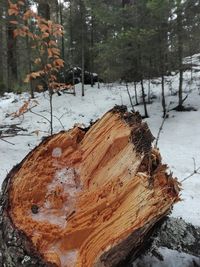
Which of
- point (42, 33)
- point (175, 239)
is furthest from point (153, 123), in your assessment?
point (175, 239)

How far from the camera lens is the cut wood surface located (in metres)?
2.53

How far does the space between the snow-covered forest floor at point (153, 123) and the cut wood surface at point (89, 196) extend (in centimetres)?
79

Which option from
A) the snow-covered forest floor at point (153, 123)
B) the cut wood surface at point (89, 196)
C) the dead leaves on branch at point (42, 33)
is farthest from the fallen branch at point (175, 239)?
the dead leaves on branch at point (42, 33)

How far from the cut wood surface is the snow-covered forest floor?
0.79m

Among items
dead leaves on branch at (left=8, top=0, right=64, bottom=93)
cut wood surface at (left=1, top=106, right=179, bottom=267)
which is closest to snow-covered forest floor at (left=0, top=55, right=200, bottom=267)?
dead leaves on branch at (left=8, top=0, right=64, bottom=93)

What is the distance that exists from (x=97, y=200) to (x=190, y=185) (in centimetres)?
338

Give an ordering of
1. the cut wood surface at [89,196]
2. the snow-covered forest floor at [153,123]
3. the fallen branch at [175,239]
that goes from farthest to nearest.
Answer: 1. the snow-covered forest floor at [153,123]
2. the fallen branch at [175,239]
3. the cut wood surface at [89,196]

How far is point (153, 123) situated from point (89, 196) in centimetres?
673

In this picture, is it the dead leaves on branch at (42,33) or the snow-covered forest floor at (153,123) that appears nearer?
the dead leaves on branch at (42,33)

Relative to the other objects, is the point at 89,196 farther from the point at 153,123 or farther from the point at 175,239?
the point at 153,123

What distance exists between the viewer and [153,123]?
Answer: 937 cm

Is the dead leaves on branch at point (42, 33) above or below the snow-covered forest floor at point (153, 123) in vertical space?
above

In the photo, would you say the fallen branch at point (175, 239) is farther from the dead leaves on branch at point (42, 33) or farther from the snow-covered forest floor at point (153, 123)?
the dead leaves on branch at point (42, 33)

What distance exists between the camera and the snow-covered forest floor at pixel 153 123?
5.57 m
